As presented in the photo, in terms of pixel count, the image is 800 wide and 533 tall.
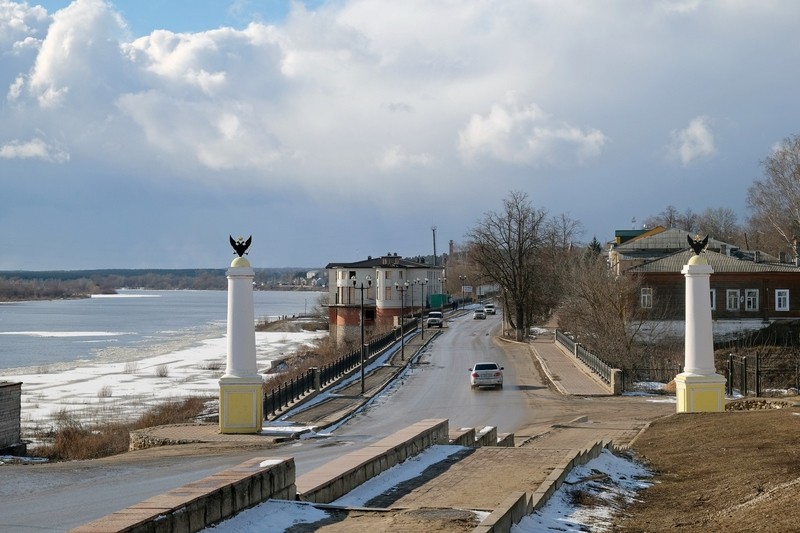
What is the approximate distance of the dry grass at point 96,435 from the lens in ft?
87.5

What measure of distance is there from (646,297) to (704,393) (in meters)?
33.1

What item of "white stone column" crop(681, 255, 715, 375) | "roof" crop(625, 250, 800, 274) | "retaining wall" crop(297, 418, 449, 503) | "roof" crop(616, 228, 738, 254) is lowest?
"retaining wall" crop(297, 418, 449, 503)

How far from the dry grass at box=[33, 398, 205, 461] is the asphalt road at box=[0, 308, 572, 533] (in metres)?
5.91

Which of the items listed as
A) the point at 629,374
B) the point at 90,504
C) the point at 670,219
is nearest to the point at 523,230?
the point at 629,374

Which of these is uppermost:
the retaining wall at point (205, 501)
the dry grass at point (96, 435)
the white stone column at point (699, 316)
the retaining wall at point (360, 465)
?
the white stone column at point (699, 316)

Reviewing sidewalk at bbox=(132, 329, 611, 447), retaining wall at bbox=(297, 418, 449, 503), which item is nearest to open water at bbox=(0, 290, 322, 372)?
sidewalk at bbox=(132, 329, 611, 447)

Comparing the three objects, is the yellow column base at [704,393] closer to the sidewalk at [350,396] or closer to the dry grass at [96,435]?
the sidewalk at [350,396]

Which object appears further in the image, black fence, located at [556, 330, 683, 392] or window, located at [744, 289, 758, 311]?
window, located at [744, 289, 758, 311]

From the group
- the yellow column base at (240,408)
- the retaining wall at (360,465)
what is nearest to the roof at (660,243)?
the yellow column base at (240,408)

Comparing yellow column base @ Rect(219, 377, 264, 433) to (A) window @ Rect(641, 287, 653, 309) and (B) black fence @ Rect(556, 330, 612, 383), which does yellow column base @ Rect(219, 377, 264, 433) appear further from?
(A) window @ Rect(641, 287, 653, 309)

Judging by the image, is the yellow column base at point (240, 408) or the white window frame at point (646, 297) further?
the white window frame at point (646, 297)

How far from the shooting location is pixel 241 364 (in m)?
21.9

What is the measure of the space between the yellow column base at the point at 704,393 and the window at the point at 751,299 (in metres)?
35.6

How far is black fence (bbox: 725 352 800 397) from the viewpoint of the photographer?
3119 centimetres
